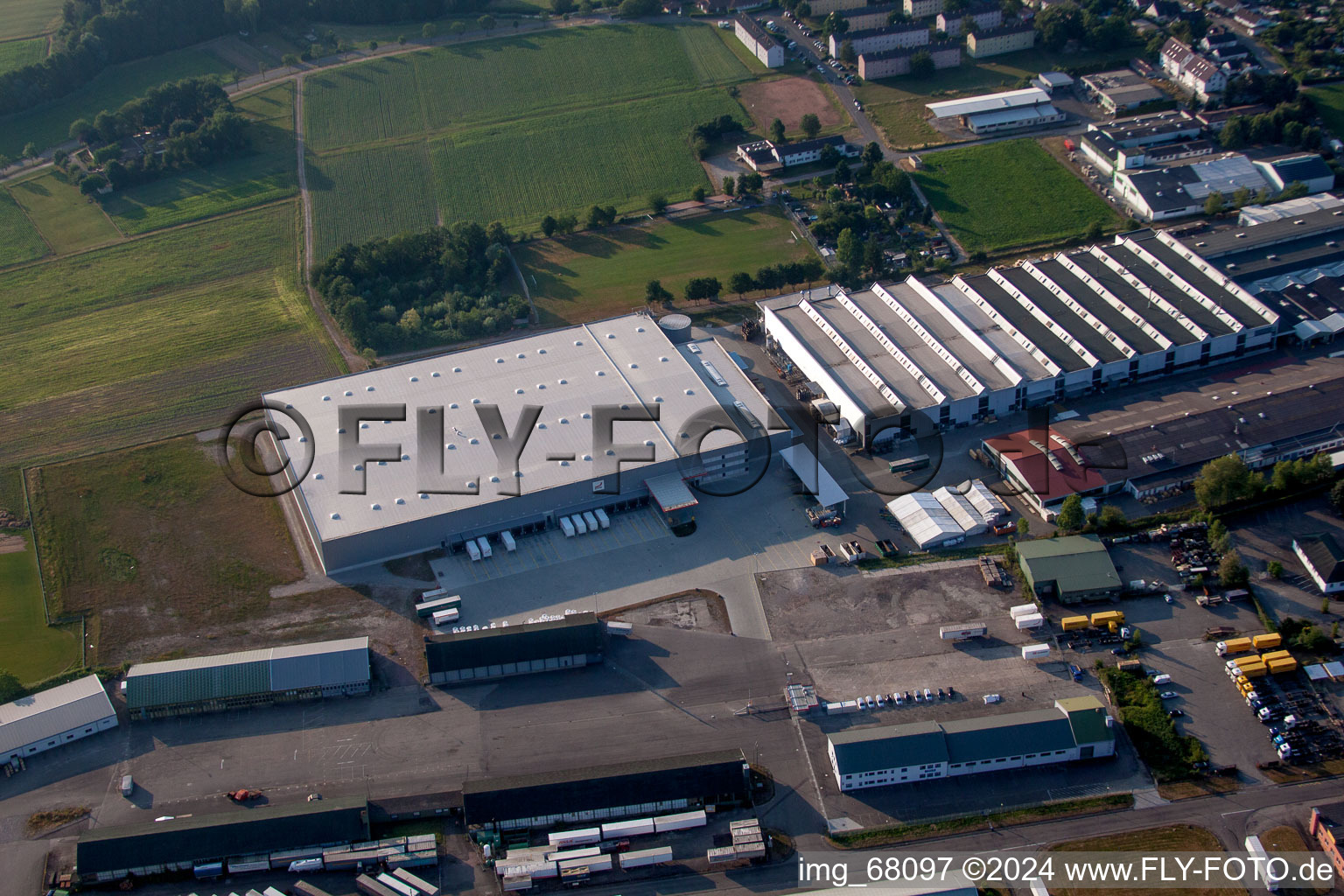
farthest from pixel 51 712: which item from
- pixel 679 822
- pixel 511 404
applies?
pixel 679 822

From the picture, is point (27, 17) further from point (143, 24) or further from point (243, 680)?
point (243, 680)

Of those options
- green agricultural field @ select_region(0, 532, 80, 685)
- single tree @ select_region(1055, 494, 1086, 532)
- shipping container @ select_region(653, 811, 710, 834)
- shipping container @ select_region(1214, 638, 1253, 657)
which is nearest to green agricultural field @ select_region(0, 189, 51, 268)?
green agricultural field @ select_region(0, 532, 80, 685)

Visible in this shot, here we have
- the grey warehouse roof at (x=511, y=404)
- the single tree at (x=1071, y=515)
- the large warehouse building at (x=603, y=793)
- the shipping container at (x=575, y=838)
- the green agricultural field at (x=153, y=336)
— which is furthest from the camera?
the green agricultural field at (x=153, y=336)

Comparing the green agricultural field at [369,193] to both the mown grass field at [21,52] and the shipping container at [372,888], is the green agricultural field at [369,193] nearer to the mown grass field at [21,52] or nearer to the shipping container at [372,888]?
the mown grass field at [21,52]

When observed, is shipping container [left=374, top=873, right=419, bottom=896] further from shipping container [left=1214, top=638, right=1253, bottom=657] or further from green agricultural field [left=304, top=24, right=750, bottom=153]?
green agricultural field [left=304, top=24, right=750, bottom=153]

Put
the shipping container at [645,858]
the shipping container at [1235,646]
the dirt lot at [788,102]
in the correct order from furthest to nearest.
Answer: the dirt lot at [788,102]
the shipping container at [1235,646]
the shipping container at [645,858]

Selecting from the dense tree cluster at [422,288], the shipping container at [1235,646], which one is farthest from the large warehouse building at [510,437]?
the shipping container at [1235,646]

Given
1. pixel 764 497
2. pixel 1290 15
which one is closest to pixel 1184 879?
pixel 764 497

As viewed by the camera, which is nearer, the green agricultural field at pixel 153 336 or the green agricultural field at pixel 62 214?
the green agricultural field at pixel 153 336
